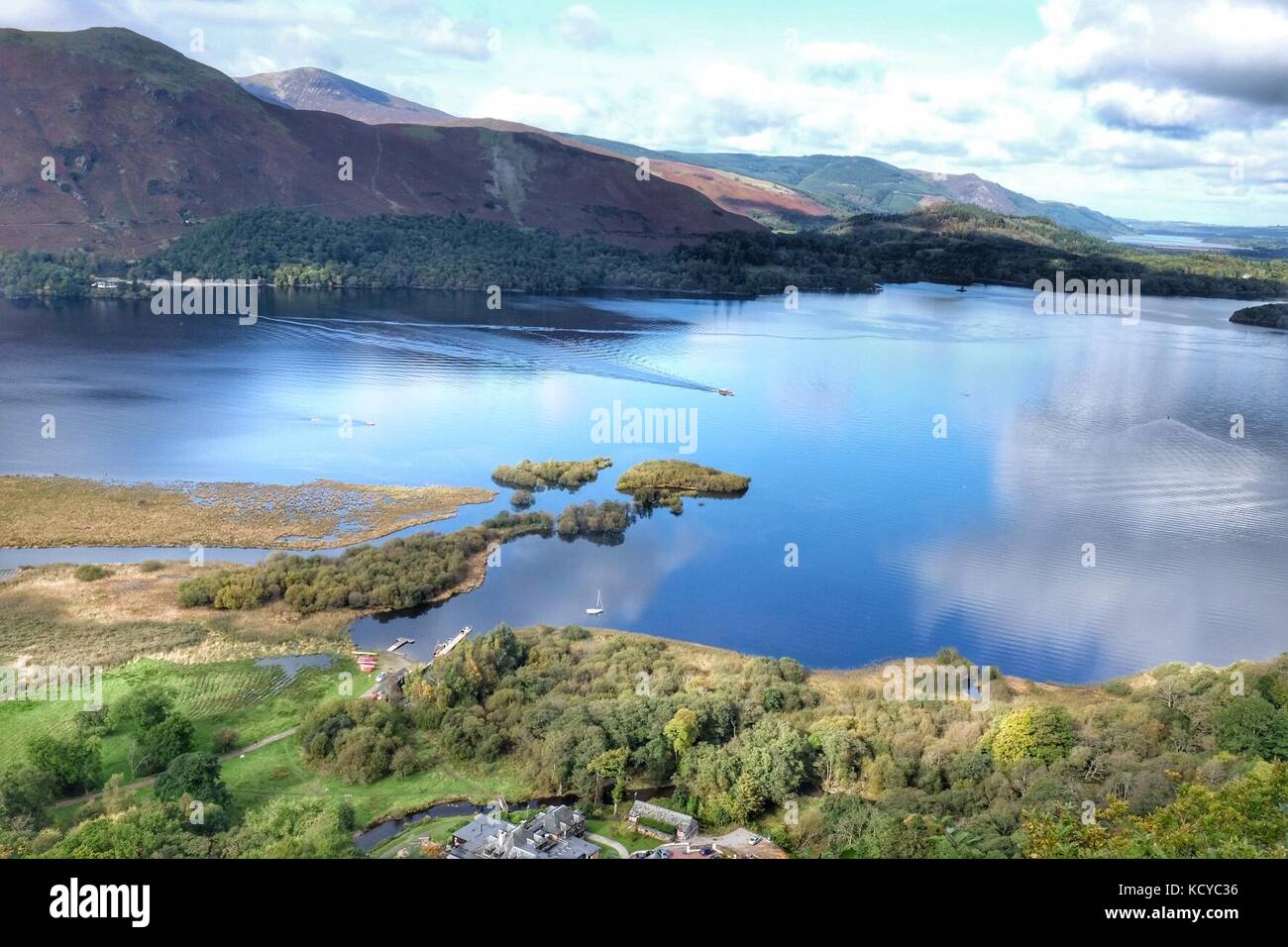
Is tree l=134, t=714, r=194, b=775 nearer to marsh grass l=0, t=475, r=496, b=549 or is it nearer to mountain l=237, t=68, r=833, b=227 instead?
marsh grass l=0, t=475, r=496, b=549

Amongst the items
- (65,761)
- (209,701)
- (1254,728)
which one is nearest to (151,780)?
(65,761)

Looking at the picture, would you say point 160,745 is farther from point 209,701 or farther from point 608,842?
point 608,842

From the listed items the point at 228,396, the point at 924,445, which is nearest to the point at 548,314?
the point at 228,396

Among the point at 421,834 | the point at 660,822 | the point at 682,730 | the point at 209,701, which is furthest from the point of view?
the point at 209,701

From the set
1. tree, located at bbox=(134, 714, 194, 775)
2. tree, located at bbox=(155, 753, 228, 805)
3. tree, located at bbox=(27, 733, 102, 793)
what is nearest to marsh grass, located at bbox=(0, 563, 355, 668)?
tree, located at bbox=(134, 714, 194, 775)

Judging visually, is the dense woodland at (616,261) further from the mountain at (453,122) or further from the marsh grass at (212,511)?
the marsh grass at (212,511)
